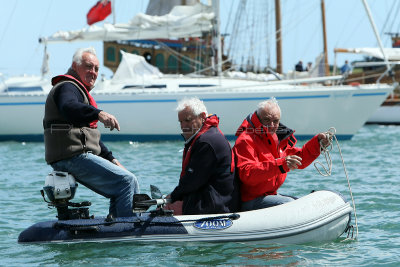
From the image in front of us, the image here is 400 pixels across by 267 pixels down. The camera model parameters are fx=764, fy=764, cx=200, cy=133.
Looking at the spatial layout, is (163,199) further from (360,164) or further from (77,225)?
(360,164)

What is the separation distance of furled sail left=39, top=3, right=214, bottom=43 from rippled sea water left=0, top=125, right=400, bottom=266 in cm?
716

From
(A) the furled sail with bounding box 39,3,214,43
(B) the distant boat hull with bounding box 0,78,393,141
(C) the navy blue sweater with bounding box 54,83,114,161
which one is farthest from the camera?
(A) the furled sail with bounding box 39,3,214,43

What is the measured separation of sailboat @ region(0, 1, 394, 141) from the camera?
70.1 ft

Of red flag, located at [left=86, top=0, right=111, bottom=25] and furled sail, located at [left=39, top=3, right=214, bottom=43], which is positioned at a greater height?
red flag, located at [left=86, top=0, right=111, bottom=25]

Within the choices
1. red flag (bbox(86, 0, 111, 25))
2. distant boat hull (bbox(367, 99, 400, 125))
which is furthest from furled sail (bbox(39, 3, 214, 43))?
distant boat hull (bbox(367, 99, 400, 125))

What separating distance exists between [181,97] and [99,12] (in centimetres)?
487

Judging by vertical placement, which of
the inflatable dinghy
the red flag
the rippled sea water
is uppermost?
the red flag

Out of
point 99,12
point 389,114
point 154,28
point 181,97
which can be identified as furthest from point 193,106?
point 389,114

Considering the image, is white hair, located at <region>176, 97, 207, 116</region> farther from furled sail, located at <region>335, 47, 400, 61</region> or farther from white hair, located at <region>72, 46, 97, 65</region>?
furled sail, located at <region>335, 47, 400, 61</region>

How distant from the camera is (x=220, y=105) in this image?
839 inches

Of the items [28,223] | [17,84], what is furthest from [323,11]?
[28,223]

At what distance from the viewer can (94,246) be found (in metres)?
6.65

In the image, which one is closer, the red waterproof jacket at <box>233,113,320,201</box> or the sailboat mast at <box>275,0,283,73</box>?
the red waterproof jacket at <box>233,113,320,201</box>

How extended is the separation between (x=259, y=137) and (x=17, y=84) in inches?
664
